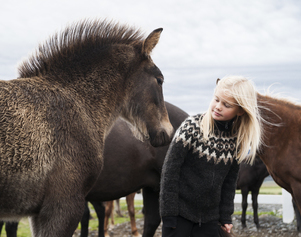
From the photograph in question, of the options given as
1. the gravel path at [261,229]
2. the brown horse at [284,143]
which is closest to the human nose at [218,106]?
the brown horse at [284,143]

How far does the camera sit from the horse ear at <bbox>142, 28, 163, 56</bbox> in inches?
130

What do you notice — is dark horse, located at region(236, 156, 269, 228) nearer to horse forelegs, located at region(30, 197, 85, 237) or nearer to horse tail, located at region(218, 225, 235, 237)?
horse tail, located at region(218, 225, 235, 237)

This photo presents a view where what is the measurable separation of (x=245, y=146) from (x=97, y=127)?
4.48 ft

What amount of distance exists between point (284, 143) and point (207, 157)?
2217 millimetres

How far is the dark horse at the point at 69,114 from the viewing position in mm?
2498

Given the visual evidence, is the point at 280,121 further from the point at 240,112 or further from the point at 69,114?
the point at 69,114

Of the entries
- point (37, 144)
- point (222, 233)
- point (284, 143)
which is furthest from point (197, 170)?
point (284, 143)

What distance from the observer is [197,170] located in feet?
9.54

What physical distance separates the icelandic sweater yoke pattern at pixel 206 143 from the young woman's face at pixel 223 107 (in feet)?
0.51

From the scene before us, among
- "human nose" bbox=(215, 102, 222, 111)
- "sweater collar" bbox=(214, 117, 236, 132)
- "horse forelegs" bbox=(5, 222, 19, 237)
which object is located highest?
"human nose" bbox=(215, 102, 222, 111)

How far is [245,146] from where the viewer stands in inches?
116

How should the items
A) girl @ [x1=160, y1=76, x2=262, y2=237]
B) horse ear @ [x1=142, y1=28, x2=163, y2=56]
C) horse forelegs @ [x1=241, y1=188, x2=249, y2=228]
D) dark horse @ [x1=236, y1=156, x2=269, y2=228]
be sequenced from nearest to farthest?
girl @ [x1=160, y1=76, x2=262, y2=237], horse ear @ [x1=142, y1=28, x2=163, y2=56], horse forelegs @ [x1=241, y1=188, x2=249, y2=228], dark horse @ [x1=236, y1=156, x2=269, y2=228]

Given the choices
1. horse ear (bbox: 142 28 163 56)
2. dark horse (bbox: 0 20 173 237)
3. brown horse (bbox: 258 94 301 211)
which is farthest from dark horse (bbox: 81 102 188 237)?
horse ear (bbox: 142 28 163 56)

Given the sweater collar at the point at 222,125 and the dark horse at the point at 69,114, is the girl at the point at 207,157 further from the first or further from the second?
the dark horse at the point at 69,114
